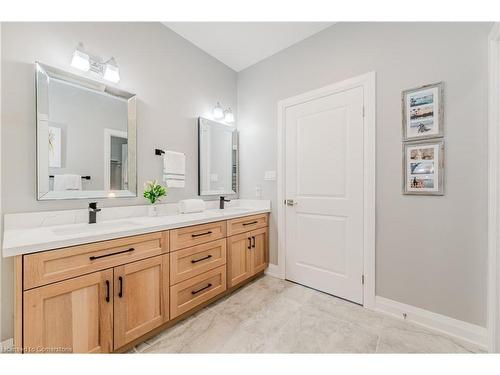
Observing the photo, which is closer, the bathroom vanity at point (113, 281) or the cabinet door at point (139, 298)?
the bathroom vanity at point (113, 281)

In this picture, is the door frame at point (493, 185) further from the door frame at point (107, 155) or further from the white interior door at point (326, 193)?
the door frame at point (107, 155)

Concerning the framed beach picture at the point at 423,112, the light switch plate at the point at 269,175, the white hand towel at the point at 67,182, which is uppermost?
the framed beach picture at the point at 423,112

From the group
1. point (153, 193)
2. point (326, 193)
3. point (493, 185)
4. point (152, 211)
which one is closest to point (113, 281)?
point (152, 211)

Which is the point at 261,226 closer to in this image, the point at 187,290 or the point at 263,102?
the point at 187,290

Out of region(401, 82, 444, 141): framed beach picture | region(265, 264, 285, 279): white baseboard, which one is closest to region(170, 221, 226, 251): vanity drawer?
region(265, 264, 285, 279): white baseboard

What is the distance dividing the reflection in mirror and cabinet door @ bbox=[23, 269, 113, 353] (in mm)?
1361

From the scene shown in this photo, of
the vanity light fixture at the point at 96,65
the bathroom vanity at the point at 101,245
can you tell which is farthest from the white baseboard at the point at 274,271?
the vanity light fixture at the point at 96,65

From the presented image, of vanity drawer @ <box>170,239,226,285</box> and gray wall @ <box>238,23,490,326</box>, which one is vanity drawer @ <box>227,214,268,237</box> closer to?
vanity drawer @ <box>170,239,226,285</box>

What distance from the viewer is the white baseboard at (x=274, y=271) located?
2.42 meters

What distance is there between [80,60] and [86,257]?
1.40 m

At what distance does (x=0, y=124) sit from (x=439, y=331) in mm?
3204

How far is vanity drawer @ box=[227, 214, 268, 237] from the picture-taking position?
200 cm

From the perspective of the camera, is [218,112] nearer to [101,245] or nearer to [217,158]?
[217,158]

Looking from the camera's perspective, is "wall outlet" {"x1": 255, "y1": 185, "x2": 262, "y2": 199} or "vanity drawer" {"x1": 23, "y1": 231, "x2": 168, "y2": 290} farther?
"wall outlet" {"x1": 255, "y1": 185, "x2": 262, "y2": 199}
